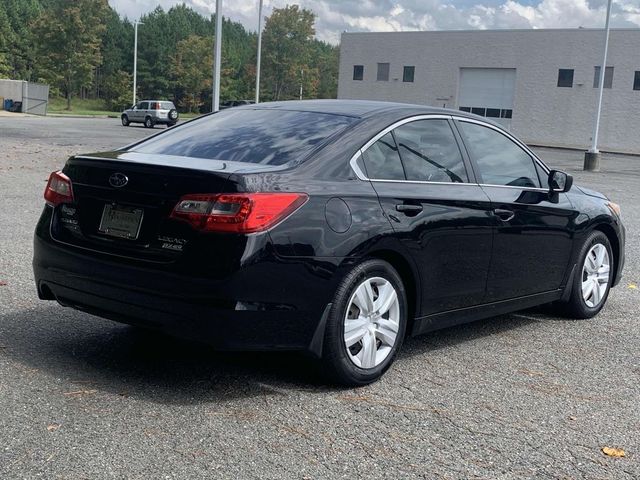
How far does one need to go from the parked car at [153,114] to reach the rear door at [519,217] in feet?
150

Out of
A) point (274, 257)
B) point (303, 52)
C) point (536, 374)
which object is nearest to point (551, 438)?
point (536, 374)

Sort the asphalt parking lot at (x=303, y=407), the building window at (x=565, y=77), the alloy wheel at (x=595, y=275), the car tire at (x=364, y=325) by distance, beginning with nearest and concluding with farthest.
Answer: the asphalt parking lot at (x=303, y=407) → the car tire at (x=364, y=325) → the alloy wheel at (x=595, y=275) → the building window at (x=565, y=77)

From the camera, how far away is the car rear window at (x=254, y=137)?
180 inches

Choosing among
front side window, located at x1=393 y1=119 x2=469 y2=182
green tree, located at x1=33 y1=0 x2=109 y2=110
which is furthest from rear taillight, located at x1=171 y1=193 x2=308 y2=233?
green tree, located at x1=33 y1=0 x2=109 y2=110

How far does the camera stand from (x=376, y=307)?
4531mm

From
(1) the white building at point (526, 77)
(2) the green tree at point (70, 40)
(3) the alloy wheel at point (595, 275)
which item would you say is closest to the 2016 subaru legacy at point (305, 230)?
(3) the alloy wheel at point (595, 275)

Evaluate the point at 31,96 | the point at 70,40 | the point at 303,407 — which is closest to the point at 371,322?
the point at 303,407

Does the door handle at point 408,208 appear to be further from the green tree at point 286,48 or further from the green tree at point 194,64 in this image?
the green tree at point 286,48

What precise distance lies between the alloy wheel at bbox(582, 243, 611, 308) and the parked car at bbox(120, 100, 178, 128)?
45.3 meters

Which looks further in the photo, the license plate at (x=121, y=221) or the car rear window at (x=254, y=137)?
the car rear window at (x=254, y=137)

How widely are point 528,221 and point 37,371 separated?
336 centimetres

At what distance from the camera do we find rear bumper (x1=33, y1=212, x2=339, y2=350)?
396 centimetres

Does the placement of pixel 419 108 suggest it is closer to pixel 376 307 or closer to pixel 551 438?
pixel 376 307

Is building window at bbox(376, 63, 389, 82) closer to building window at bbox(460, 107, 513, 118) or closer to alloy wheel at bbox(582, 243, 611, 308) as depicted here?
building window at bbox(460, 107, 513, 118)
